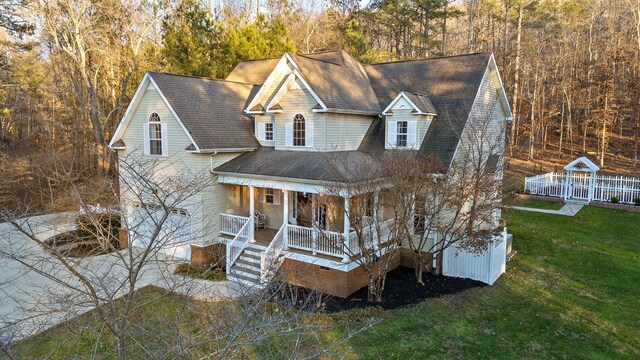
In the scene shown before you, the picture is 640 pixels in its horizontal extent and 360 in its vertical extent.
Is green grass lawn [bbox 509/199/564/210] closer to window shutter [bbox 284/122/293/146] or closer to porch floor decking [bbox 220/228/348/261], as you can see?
window shutter [bbox 284/122/293/146]

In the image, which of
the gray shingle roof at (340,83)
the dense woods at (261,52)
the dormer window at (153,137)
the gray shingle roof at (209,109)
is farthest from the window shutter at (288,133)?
the dense woods at (261,52)

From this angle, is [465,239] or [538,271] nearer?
[465,239]

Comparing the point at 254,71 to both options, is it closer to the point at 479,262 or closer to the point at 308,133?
the point at 308,133

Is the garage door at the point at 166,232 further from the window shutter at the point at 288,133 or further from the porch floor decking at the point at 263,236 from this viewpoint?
the window shutter at the point at 288,133

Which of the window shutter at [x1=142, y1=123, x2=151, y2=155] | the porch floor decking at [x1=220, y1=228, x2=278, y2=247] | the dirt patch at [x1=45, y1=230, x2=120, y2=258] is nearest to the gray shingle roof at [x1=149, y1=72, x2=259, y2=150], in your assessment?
the window shutter at [x1=142, y1=123, x2=151, y2=155]

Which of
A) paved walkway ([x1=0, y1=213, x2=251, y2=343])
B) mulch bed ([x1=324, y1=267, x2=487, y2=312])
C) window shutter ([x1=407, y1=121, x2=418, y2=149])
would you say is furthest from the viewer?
window shutter ([x1=407, y1=121, x2=418, y2=149])

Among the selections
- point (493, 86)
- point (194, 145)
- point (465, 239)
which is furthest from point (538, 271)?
point (194, 145)

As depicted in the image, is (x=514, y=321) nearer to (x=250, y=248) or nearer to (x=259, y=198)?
(x=250, y=248)
